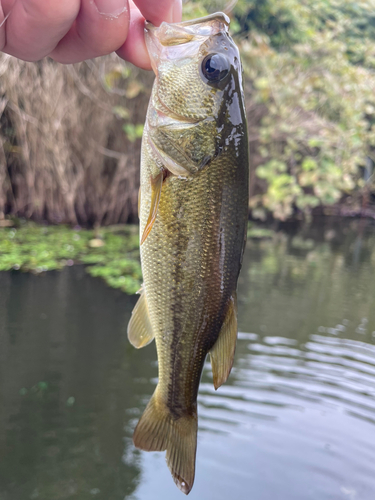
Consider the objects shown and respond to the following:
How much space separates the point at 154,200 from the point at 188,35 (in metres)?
0.55

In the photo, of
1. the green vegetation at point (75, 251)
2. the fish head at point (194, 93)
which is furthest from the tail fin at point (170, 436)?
the green vegetation at point (75, 251)

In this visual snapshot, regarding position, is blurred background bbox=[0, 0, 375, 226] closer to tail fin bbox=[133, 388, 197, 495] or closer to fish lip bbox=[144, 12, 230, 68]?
fish lip bbox=[144, 12, 230, 68]

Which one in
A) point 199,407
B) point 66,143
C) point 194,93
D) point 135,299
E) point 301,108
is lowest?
point 135,299

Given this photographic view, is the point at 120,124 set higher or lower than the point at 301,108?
lower

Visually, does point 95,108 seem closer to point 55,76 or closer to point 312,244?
point 55,76

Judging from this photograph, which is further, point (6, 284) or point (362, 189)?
point (362, 189)

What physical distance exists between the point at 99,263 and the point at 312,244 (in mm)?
5191

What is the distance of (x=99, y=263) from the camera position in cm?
643

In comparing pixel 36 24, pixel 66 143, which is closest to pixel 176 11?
pixel 36 24

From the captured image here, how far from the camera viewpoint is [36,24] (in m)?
1.32

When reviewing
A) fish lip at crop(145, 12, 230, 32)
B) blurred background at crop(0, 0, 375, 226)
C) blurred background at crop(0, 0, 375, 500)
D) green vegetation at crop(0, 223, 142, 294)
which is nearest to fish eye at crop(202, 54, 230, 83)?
fish lip at crop(145, 12, 230, 32)

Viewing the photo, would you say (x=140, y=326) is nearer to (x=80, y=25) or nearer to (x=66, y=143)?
(x=80, y=25)

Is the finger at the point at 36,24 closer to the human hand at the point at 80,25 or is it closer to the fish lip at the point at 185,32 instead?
the human hand at the point at 80,25

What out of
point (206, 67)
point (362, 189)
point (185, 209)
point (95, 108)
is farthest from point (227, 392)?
point (362, 189)
